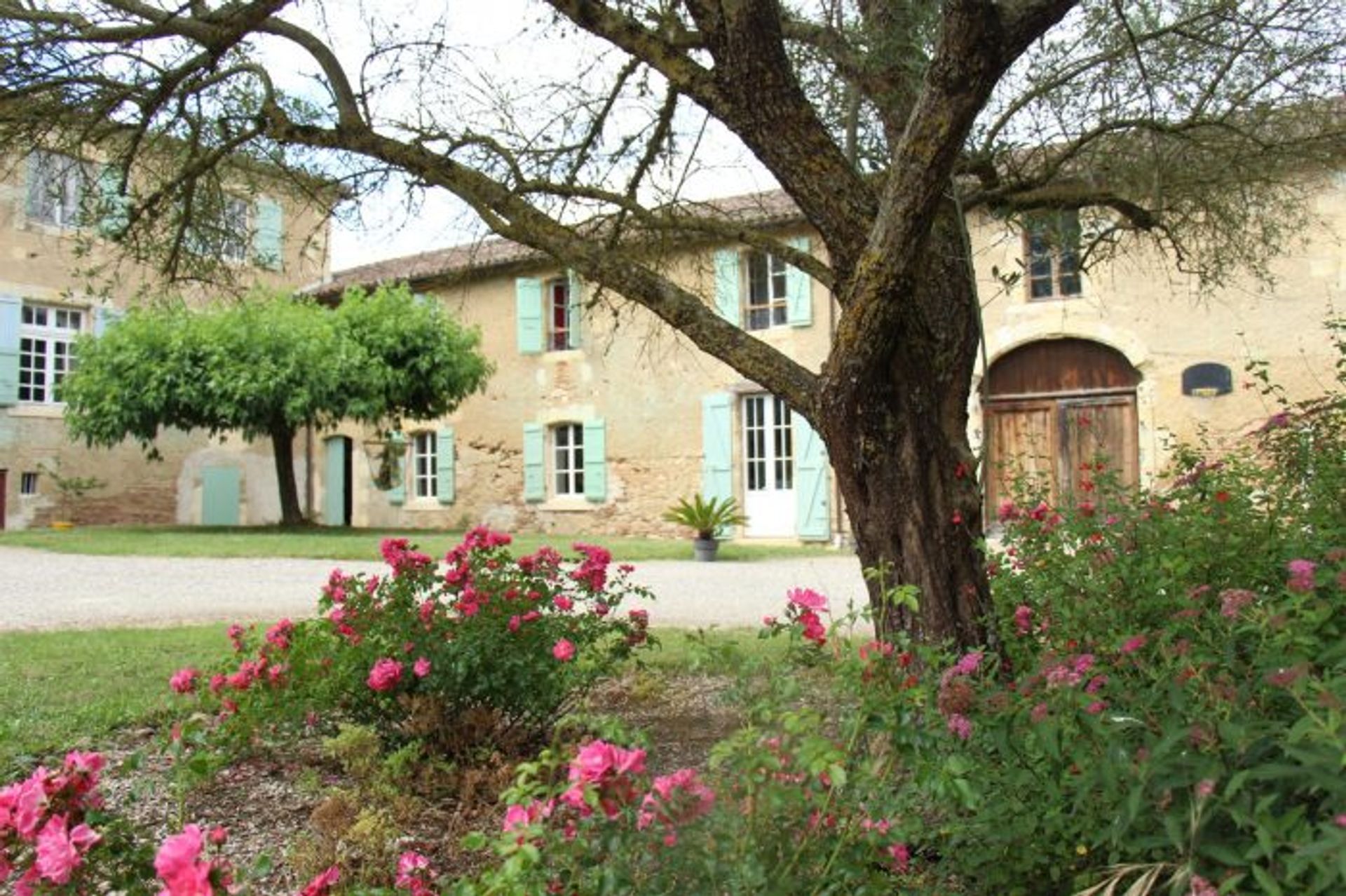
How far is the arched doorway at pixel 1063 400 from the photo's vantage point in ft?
43.3

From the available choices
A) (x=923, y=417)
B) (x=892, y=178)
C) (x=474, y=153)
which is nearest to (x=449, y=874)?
(x=923, y=417)

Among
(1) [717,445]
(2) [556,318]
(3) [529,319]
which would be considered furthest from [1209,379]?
(3) [529,319]

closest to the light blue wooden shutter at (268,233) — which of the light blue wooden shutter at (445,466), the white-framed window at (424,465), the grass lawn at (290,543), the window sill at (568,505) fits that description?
the grass lawn at (290,543)

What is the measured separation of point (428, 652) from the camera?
11.0 feet

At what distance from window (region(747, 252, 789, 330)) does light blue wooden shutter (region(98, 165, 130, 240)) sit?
10723mm

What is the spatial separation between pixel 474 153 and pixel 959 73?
251 centimetres

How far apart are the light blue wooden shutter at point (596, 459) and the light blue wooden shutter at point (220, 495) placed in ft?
25.1

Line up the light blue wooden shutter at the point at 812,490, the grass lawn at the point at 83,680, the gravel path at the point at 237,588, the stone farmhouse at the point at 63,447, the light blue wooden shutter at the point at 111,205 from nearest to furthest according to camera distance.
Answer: the grass lawn at the point at 83,680, the light blue wooden shutter at the point at 111,205, the gravel path at the point at 237,588, the light blue wooden shutter at the point at 812,490, the stone farmhouse at the point at 63,447

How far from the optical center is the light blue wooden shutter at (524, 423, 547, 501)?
686 inches

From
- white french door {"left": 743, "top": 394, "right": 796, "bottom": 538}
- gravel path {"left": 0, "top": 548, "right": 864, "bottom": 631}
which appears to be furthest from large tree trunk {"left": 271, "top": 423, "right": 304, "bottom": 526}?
white french door {"left": 743, "top": 394, "right": 796, "bottom": 538}

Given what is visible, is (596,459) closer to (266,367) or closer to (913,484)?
(266,367)

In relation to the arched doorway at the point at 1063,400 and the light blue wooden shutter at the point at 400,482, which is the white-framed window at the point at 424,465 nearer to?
the light blue wooden shutter at the point at 400,482

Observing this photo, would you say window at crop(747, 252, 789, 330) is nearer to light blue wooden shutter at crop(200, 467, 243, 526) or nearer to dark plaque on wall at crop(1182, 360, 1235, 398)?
dark plaque on wall at crop(1182, 360, 1235, 398)

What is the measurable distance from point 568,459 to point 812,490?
15.0 ft
